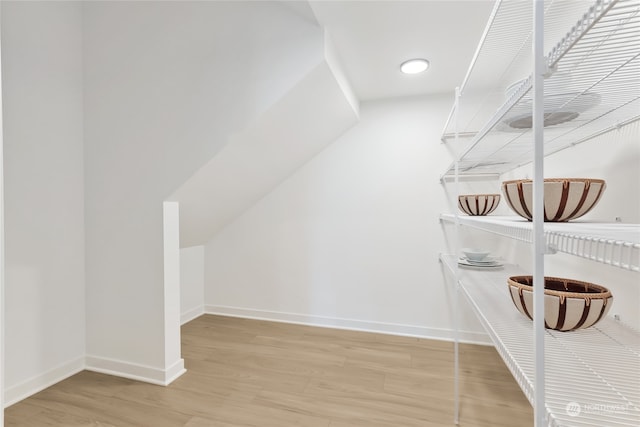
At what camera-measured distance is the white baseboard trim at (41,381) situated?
1387 millimetres

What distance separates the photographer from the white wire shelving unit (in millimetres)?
476

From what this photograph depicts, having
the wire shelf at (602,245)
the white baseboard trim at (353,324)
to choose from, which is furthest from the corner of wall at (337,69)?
the white baseboard trim at (353,324)

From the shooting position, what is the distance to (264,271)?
2.48 metres

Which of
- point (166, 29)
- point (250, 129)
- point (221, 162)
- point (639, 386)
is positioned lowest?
point (639, 386)

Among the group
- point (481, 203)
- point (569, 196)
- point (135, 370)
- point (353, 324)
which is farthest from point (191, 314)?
point (569, 196)

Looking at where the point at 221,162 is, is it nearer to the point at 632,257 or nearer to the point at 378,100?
the point at 378,100

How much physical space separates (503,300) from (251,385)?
1.31 m

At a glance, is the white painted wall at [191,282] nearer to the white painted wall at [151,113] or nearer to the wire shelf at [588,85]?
the white painted wall at [151,113]

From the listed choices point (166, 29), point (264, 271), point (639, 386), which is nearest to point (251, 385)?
point (264, 271)

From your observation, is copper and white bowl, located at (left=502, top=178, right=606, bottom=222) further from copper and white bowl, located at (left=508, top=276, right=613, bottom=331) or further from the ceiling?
the ceiling

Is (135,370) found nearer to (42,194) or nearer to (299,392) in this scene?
(299,392)

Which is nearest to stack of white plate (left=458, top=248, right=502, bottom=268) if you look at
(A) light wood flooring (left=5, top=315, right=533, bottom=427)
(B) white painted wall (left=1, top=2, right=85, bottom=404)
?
(A) light wood flooring (left=5, top=315, right=533, bottom=427)

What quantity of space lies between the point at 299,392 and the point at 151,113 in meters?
1.72

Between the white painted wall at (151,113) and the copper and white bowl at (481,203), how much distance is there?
1.07m
